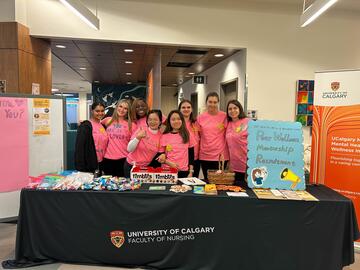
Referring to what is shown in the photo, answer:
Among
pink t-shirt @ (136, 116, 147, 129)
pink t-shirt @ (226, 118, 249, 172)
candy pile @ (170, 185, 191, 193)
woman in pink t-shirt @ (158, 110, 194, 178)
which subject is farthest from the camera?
pink t-shirt @ (136, 116, 147, 129)

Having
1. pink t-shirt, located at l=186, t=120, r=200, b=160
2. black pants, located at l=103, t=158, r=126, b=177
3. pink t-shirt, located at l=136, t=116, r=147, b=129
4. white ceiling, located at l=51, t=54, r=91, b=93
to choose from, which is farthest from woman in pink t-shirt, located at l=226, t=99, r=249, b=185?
white ceiling, located at l=51, t=54, r=91, b=93

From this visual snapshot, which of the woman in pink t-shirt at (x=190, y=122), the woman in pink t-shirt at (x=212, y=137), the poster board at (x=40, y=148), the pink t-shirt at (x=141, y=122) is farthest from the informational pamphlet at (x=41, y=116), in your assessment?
the woman in pink t-shirt at (x=212, y=137)

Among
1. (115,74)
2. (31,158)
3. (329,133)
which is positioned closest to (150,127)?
(31,158)

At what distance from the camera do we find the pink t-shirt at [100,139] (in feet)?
10.7

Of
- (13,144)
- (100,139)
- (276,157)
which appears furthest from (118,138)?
(276,157)

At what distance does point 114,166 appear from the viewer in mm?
3258

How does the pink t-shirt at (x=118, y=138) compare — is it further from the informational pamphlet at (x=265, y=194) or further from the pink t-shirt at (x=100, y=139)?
the informational pamphlet at (x=265, y=194)

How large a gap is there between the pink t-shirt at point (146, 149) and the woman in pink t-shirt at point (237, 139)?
A: 79cm

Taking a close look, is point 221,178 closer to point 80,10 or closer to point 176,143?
point 176,143

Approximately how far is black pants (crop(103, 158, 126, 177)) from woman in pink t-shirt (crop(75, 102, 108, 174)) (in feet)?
0.29

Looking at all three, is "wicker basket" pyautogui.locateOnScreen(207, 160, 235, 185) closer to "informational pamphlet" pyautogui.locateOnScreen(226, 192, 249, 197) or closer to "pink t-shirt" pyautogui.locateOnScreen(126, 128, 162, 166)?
"informational pamphlet" pyautogui.locateOnScreen(226, 192, 249, 197)

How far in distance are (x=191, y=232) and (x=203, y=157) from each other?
113 centimetres

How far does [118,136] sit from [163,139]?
0.63 metres

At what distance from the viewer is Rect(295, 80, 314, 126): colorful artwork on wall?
4494mm
